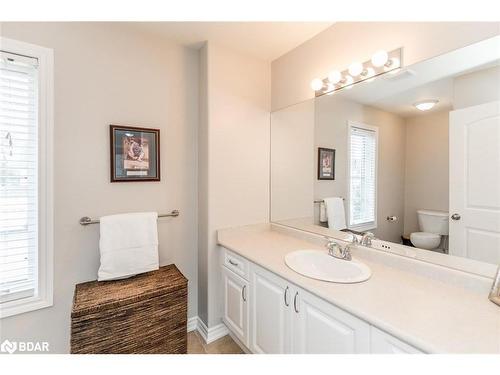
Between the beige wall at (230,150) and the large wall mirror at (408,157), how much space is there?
25cm

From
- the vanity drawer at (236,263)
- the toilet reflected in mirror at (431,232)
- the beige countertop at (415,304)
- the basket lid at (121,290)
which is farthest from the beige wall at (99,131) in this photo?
the toilet reflected in mirror at (431,232)

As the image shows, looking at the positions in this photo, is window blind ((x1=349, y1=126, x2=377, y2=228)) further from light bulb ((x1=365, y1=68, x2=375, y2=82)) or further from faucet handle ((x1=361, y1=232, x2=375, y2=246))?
light bulb ((x1=365, y1=68, x2=375, y2=82))

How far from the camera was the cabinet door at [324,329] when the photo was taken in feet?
3.19

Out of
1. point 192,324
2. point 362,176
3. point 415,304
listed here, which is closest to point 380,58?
point 362,176

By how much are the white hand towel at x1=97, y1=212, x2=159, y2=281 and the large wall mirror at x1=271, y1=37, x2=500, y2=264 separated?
112 centimetres

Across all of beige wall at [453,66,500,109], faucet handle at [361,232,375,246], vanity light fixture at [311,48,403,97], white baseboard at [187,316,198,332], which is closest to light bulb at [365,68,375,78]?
vanity light fixture at [311,48,403,97]

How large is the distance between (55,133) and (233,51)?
4.69ft

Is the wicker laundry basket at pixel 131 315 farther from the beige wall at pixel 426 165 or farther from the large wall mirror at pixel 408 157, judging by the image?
the beige wall at pixel 426 165

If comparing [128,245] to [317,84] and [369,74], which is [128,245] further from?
[369,74]

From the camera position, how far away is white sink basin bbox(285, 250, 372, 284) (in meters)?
1.35

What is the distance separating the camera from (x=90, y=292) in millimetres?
1477

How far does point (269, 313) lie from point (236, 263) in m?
0.43

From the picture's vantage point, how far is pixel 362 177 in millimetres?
1710
